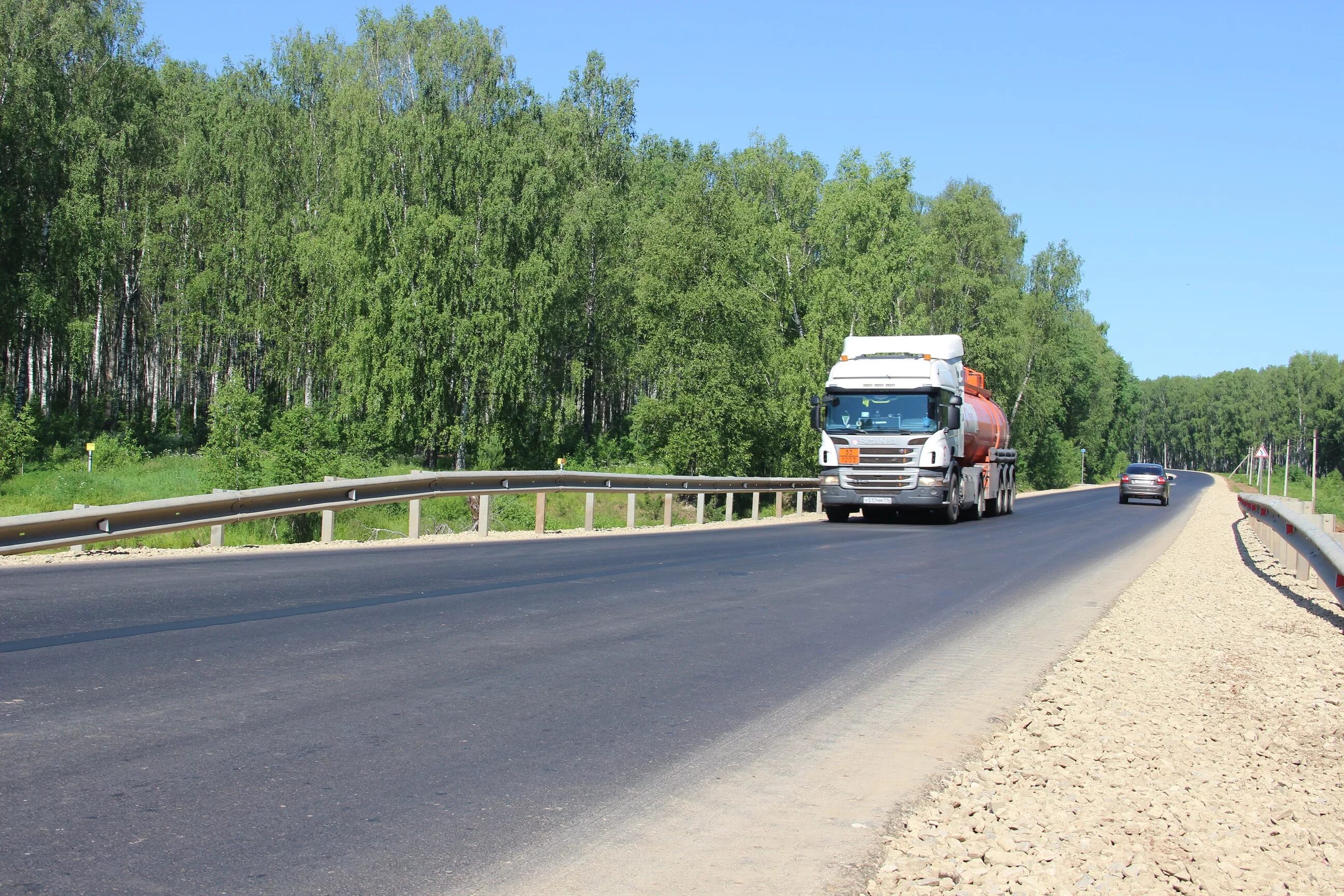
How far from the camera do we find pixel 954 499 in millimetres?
27328

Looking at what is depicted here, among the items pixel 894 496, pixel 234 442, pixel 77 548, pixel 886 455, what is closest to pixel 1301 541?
pixel 894 496

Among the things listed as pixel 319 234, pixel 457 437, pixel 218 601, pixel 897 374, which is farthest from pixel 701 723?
pixel 319 234

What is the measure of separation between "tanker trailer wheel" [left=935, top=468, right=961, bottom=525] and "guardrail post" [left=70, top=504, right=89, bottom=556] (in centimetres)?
1908

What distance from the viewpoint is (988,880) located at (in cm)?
396

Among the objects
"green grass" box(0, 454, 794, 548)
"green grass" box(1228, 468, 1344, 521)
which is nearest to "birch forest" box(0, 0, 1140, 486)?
"green grass" box(0, 454, 794, 548)

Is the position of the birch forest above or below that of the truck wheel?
above

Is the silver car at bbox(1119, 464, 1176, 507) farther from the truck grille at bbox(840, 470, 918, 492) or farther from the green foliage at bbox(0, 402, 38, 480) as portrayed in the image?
the green foliage at bbox(0, 402, 38, 480)

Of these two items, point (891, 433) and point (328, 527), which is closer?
point (328, 527)

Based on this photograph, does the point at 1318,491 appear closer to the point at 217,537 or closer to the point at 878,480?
the point at 878,480

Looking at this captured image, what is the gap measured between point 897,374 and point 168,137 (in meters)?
39.6

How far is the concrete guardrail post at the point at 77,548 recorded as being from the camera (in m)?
12.0

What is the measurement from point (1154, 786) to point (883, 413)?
69.5 feet

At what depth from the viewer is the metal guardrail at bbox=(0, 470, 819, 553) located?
1167 cm

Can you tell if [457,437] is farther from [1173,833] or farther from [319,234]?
[1173,833]
